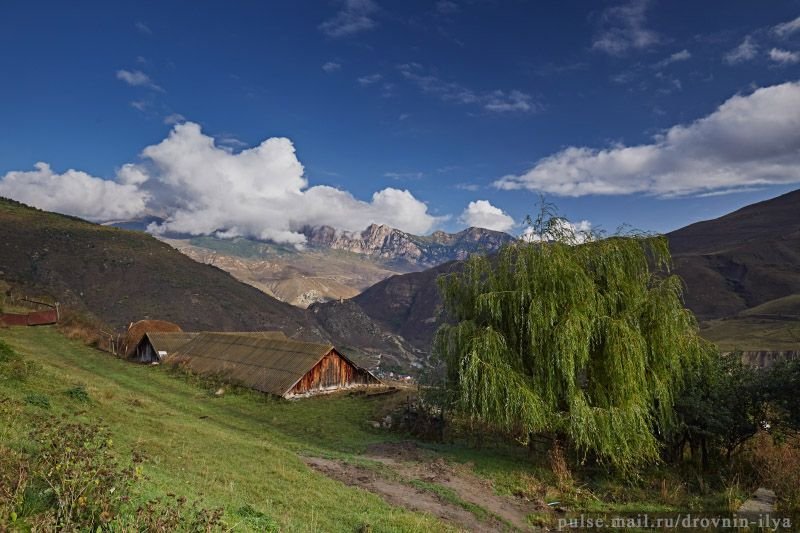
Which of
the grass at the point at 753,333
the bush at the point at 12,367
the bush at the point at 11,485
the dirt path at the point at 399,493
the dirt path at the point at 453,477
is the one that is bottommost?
the grass at the point at 753,333

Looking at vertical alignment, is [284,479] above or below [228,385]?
above

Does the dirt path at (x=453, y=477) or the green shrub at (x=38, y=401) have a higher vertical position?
the green shrub at (x=38, y=401)

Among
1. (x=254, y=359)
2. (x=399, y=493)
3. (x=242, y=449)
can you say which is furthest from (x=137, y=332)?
(x=399, y=493)

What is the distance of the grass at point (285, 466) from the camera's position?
932 centimetres

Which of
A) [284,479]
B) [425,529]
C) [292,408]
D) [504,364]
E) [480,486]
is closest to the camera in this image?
[425,529]

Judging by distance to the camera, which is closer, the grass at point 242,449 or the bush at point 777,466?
the grass at point 242,449

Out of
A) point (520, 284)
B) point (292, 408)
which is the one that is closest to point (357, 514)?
point (520, 284)

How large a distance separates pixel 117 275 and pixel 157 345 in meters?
87.6

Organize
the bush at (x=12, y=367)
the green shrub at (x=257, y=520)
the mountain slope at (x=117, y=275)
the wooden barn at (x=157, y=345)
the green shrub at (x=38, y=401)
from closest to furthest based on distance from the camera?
the green shrub at (x=257, y=520) → the green shrub at (x=38, y=401) → the bush at (x=12, y=367) → the wooden barn at (x=157, y=345) → the mountain slope at (x=117, y=275)

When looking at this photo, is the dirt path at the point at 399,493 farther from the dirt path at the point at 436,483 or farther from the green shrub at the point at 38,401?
the green shrub at the point at 38,401

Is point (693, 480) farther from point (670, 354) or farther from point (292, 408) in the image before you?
point (292, 408)

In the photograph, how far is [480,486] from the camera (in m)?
15.0

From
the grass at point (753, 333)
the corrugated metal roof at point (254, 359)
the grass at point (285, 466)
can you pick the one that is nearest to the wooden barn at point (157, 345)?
the corrugated metal roof at point (254, 359)

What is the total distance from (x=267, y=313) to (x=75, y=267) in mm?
54829
